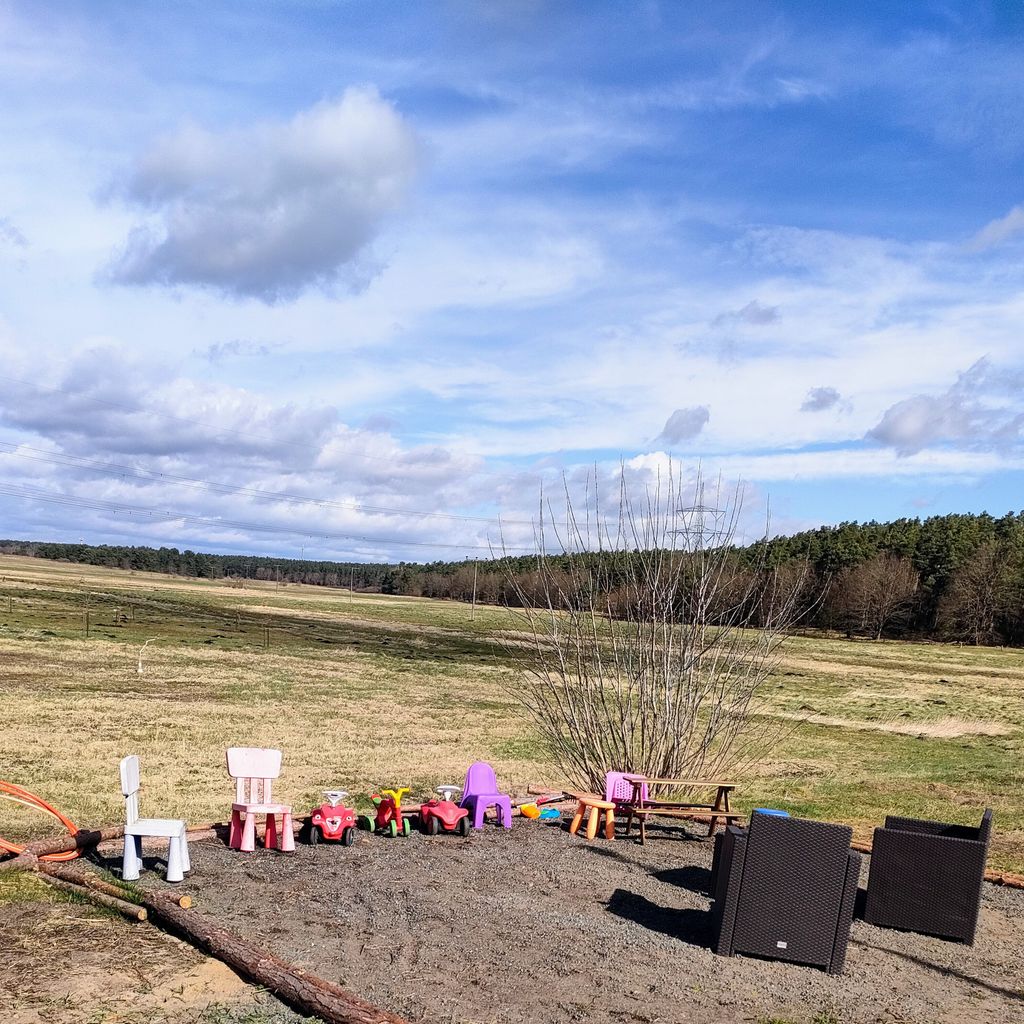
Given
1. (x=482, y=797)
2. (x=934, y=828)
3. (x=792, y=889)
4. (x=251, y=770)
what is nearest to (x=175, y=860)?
(x=251, y=770)

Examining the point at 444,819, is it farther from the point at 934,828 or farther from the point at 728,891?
the point at 934,828

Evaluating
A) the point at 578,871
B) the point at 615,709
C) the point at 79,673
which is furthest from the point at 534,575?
the point at 79,673

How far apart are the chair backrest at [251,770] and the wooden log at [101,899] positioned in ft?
5.33

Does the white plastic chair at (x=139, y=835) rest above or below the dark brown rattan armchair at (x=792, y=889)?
below

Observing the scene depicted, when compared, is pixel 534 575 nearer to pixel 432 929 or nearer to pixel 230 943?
pixel 432 929

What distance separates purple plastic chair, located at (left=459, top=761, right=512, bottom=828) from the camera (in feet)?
33.8

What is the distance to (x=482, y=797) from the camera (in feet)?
A: 33.8

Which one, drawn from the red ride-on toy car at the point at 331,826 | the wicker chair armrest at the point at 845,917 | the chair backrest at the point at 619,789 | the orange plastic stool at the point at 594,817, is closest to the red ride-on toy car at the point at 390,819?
the red ride-on toy car at the point at 331,826

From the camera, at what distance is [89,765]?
48.8 ft

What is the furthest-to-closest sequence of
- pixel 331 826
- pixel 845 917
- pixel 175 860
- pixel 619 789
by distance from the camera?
1. pixel 619 789
2. pixel 331 826
3. pixel 175 860
4. pixel 845 917

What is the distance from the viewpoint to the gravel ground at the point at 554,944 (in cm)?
573

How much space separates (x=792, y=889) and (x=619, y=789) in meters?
4.25

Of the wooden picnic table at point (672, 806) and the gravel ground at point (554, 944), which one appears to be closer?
the gravel ground at point (554, 944)

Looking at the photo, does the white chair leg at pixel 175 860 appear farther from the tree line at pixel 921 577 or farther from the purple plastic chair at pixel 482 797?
the tree line at pixel 921 577
